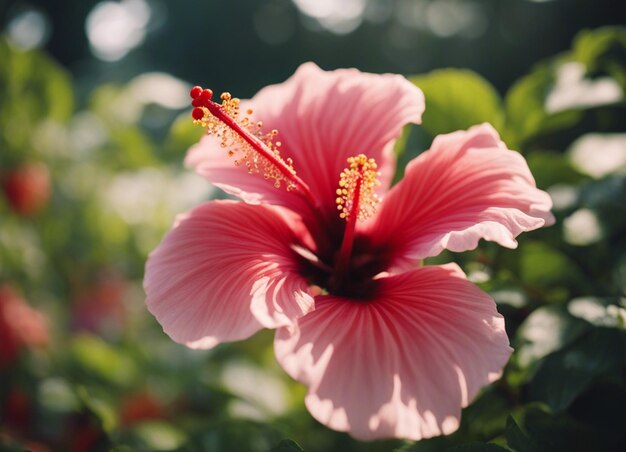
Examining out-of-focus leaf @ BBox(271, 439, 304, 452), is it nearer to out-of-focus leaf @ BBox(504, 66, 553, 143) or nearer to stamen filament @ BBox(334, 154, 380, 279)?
stamen filament @ BBox(334, 154, 380, 279)

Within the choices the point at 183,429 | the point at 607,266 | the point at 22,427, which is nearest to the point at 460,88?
the point at 607,266

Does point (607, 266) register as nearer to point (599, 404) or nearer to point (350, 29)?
point (599, 404)

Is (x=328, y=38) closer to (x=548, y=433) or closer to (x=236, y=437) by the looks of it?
(x=236, y=437)

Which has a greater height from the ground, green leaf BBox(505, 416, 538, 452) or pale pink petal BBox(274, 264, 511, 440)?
pale pink petal BBox(274, 264, 511, 440)

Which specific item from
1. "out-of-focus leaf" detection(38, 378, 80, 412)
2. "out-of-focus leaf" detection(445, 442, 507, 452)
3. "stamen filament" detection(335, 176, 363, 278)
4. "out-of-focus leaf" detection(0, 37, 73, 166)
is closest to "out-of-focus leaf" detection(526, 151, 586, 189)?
"stamen filament" detection(335, 176, 363, 278)

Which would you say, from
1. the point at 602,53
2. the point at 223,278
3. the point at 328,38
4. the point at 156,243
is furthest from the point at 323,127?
the point at 328,38

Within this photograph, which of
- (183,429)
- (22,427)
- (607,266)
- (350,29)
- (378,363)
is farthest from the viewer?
(350,29)
